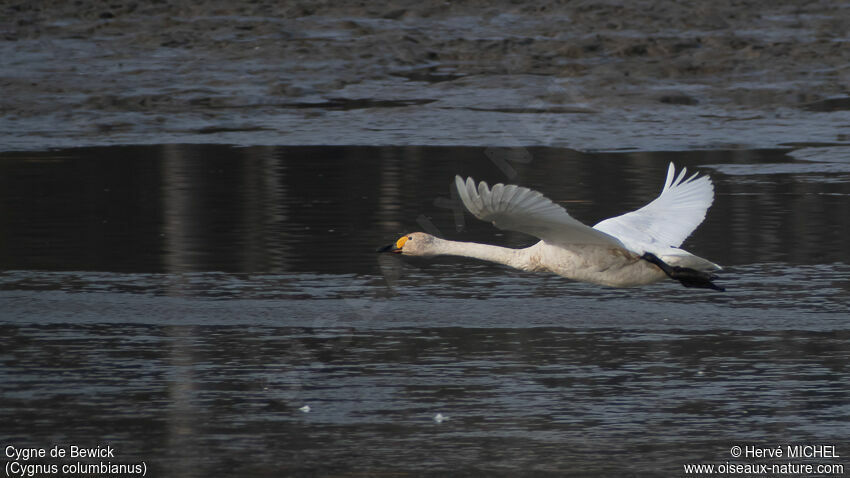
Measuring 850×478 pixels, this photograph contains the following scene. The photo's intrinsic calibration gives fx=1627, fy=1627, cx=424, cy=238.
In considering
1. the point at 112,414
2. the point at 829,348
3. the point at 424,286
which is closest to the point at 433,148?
the point at 424,286

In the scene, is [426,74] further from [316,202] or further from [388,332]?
[388,332]

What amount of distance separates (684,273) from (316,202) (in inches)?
217

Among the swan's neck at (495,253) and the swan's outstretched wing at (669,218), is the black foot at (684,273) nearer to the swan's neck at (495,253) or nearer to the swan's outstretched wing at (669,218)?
the swan's outstretched wing at (669,218)

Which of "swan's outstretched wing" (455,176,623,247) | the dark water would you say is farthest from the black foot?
the dark water

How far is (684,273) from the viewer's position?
816 centimetres

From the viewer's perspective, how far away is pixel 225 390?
24.6ft

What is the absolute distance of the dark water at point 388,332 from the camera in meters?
6.68

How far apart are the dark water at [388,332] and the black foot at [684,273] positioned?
0.36 m

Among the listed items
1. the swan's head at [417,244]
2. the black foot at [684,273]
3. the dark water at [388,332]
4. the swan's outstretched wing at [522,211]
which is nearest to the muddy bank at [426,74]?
the dark water at [388,332]

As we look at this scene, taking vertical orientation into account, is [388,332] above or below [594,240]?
below

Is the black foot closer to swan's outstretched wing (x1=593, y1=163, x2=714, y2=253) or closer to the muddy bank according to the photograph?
swan's outstretched wing (x1=593, y1=163, x2=714, y2=253)

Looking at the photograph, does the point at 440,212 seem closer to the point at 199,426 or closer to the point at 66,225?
the point at 66,225

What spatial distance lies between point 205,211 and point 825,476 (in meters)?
7.57

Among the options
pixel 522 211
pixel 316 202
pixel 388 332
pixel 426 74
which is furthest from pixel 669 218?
pixel 426 74
